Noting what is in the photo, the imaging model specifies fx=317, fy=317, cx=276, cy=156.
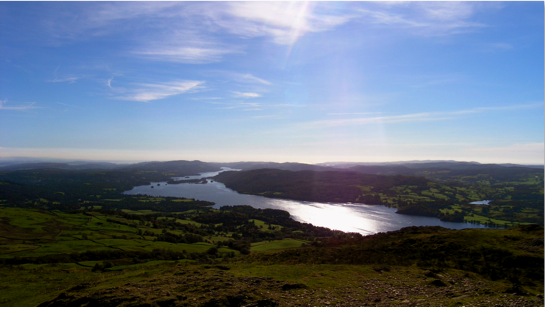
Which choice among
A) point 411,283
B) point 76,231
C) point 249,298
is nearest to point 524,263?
point 411,283

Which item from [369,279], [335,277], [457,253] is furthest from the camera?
[457,253]

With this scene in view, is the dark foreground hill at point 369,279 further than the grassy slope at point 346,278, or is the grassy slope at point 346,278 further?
the grassy slope at point 346,278

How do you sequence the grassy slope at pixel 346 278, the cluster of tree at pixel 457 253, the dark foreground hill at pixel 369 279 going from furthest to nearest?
the cluster of tree at pixel 457 253
the grassy slope at pixel 346 278
the dark foreground hill at pixel 369 279

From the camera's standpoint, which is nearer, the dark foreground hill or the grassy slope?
the dark foreground hill

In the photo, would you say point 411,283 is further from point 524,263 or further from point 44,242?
point 44,242

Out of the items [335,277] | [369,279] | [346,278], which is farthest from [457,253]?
[335,277]

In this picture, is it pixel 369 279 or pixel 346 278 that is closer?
pixel 369 279

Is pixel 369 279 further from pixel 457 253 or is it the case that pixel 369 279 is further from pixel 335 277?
pixel 457 253

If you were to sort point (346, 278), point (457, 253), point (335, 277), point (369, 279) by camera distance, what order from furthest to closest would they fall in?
1. point (457, 253)
2. point (335, 277)
3. point (346, 278)
4. point (369, 279)

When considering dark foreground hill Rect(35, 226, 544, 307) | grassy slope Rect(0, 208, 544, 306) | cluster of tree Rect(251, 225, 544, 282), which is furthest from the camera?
cluster of tree Rect(251, 225, 544, 282)

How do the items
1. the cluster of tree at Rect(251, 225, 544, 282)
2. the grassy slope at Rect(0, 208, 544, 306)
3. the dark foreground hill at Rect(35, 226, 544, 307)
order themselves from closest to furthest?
the dark foreground hill at Rect(35, 226, 544, 307)
the grassy slope at Rect(0, 208, 544, 306)
the cluster of tree at Rect(251, 225, 544, 282)

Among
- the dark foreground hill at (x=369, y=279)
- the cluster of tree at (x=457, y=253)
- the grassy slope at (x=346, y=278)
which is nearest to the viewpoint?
the dark foreground hill at (x=369, y=279)
